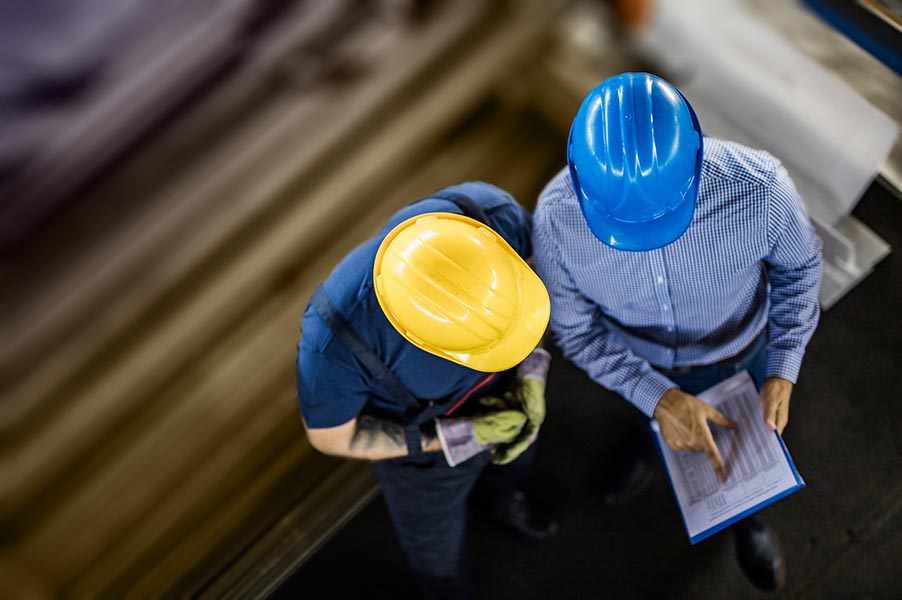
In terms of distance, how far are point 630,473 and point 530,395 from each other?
0.86m

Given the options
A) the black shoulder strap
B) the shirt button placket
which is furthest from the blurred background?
the black shoulder strap

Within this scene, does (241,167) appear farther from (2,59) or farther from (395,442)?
(395,442)

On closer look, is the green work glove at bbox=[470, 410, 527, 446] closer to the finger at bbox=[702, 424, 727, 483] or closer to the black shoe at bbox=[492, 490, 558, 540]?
the finger at bbox=[702, 424, 727, 483]

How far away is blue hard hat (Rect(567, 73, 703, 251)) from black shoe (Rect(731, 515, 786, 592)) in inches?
54.6

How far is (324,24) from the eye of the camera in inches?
138

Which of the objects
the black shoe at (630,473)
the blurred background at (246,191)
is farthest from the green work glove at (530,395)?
the blurred background at (246,191)

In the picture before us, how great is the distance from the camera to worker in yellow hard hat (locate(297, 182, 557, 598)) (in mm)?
1542

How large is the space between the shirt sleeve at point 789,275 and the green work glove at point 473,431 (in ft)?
2.25

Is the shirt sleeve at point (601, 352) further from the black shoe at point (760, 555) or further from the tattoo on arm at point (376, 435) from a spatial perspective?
the black shoe at point (760, 555)

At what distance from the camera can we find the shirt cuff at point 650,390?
2.00 metres

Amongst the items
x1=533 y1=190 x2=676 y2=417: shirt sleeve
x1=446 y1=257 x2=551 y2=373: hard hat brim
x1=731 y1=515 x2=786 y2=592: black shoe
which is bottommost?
x1=731 y1=515 x2=786 y2=592: black shoe

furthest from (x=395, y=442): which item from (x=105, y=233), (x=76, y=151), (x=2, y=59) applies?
(x=2, y=59)

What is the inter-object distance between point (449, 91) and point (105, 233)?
1638 mm

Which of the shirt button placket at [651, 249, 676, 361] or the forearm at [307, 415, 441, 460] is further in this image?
the forearm at [307, 415, 441, 460]
